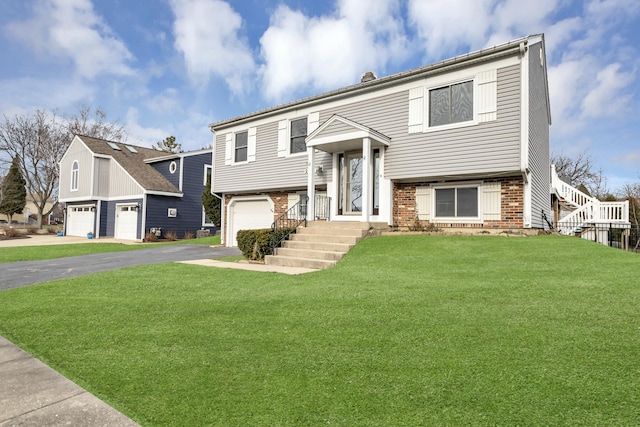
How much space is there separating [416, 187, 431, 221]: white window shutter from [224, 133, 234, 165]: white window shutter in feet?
30.0

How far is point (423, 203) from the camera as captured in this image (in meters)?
11.4

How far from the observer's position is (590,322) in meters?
3.89

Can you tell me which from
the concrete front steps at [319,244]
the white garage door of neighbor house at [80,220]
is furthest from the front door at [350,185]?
the white garage door of neighbor house at [80,220]

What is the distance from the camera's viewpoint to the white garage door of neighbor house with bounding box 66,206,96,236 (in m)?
24.6

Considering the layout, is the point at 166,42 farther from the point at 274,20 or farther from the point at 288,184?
the point at 288,184

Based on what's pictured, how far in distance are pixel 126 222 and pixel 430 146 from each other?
19910 millimetres

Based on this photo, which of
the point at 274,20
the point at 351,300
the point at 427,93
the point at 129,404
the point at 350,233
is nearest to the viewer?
the point at 129,404

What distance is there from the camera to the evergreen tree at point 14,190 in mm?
34125

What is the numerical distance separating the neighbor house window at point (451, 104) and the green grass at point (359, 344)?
5.35 meters

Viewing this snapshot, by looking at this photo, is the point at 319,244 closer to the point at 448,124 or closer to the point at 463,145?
the point at 463,145

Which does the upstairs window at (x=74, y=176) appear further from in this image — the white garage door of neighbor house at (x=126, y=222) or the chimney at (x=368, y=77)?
the chimney at (x=368, y=77)

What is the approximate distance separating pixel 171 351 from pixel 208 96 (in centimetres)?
1687

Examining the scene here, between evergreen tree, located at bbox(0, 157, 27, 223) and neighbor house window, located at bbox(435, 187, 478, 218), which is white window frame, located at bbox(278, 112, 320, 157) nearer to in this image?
neighbor house window, located at bbox(435, 187, 478, 218)

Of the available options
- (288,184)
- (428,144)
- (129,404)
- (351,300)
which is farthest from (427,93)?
(129,404)
